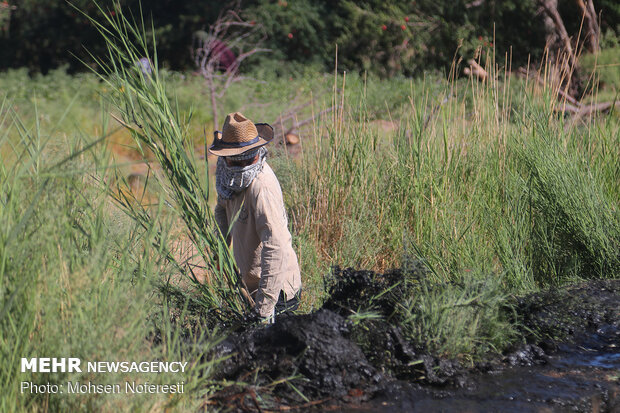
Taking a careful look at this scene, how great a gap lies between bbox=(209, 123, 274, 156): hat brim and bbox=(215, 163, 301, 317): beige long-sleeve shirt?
0.17m

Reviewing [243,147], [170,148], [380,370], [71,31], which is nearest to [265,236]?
[243,147]

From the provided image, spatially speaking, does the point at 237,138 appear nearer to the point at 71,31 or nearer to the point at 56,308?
the point at 56,308

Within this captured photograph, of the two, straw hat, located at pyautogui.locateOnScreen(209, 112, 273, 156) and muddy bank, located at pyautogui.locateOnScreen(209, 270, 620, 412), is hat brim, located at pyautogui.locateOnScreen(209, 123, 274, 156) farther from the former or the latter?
muddy bank, located at pyautogui.locateOnScreen(209, 270, 620, 412)

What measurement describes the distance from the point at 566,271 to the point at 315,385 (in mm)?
2127

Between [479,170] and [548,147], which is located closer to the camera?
[548,147]

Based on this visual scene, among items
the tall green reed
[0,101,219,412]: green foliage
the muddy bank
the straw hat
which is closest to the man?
the straw hat

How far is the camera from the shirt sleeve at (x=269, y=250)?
11.6 ft

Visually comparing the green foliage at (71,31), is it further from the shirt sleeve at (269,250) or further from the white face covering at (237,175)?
the shirt sleeve at (269,250)

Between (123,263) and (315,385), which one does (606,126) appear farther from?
(123,263)

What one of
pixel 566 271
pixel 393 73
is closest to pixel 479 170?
pixel 566 271

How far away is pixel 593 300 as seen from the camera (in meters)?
4.07

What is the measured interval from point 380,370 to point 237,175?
1257 millimetres

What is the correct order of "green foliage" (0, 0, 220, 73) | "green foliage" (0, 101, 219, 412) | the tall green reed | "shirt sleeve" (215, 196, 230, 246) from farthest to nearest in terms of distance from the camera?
"green foliage" (0, 0, 220, 73) → "shirt sleeve" (215, 196, 230, 246) → the tall green reed → "green foliage" (0, 101, 219, 412)

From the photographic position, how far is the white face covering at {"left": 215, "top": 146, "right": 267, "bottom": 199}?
140 inches
